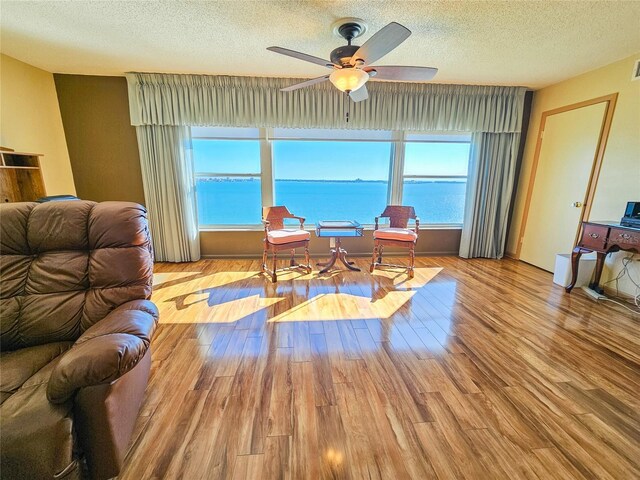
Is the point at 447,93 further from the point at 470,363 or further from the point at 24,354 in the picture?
the point at 24,354

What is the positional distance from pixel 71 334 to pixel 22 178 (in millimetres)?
2532

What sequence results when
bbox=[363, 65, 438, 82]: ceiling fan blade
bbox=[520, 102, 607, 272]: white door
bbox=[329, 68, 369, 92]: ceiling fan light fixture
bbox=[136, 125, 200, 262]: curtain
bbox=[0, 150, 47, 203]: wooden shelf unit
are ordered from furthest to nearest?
bbox=[136, 125, 200, 262]: curtain → bbox=[520, 102, 607, 272]: white door → bbox=[0, 150, 47, 203]: wooden shelf unit → bbox=[363, 65, 438, 82]: ceiling fan blade → bbox=[329, 68, 369, 92]: ceiling fan light fixture

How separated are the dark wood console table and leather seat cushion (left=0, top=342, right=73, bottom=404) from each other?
4.18 m

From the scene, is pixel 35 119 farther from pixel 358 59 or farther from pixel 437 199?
pixel 437 199

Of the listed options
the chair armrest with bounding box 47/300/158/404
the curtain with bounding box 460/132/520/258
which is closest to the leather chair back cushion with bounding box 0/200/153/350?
the chair armrest with bounding box 47/300/158/404

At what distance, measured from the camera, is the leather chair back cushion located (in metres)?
1.35

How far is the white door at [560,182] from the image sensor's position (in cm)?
321

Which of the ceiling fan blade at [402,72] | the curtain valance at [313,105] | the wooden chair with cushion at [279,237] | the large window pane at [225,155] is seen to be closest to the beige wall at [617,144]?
the curtain valance at [313,105]

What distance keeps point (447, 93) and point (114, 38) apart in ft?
12.6

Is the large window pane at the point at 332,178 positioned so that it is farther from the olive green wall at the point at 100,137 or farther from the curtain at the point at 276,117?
the olive green wall at the point at 100,137

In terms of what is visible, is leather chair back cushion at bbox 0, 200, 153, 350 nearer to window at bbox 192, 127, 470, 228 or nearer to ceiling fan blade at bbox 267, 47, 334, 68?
ceiling fan blade at bbox 267, 47, 334, 68

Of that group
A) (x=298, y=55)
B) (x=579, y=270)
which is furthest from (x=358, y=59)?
(x=579, y=270)

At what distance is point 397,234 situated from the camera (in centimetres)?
345

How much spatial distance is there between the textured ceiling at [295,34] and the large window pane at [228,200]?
4.54ft
